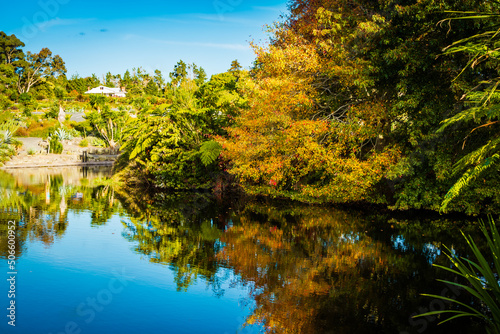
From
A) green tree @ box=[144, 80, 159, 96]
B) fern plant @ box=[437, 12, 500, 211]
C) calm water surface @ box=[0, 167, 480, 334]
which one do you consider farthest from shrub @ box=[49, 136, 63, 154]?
green tree @ box=[144, 80, 159, 96]

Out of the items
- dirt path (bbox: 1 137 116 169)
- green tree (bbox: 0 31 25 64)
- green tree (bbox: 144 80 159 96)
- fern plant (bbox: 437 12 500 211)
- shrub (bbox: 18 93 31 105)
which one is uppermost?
green tree (bbox: 0 31 25 64)

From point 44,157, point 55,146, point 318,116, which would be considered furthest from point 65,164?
point 318,116

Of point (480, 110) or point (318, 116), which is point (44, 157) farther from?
point (480, 110)

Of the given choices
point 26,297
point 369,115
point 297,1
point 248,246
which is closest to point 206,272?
point 248,246

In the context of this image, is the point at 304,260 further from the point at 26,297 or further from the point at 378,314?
the point at 26,297

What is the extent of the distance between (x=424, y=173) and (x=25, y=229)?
11.5m

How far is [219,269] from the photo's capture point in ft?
24.2

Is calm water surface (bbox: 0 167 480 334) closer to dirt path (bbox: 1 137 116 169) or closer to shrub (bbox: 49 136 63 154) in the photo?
dirt path (bbox: 1 137 116 169)

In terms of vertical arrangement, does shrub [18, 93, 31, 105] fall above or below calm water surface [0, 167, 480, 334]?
above

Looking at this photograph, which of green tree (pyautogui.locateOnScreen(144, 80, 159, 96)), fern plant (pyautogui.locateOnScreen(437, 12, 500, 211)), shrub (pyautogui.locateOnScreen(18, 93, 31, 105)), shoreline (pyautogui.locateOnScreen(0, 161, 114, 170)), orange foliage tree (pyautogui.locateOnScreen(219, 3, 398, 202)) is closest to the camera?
fern plant (pyautogui.locateOnScreen(437, 12, 500, 211))

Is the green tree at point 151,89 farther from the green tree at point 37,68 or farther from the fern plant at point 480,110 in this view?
the fern plant at point 480,110

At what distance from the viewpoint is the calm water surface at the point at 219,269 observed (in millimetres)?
5445

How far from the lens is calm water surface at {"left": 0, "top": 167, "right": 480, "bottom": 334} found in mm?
5445

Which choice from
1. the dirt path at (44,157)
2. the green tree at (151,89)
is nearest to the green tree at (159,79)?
the green tree at (151,89)
